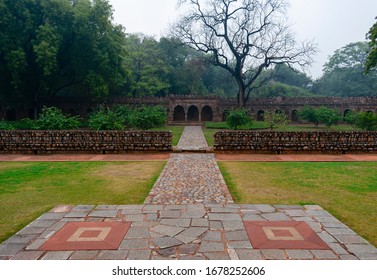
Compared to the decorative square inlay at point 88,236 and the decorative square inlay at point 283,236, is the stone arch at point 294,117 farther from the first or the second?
the decorative square inlay at point 88,236

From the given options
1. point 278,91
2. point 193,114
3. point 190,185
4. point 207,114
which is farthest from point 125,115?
point 278,91

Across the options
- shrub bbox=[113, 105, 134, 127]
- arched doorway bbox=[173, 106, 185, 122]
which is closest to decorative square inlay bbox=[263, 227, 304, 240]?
shrub bbox=[113, 105, 134, 127]

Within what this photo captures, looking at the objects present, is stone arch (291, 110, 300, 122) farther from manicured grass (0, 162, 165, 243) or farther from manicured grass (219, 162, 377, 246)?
manicured grass (0, 162, 165, 243)

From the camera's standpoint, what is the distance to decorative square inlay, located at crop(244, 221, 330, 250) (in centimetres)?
365

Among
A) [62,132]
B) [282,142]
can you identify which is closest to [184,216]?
[282,142]

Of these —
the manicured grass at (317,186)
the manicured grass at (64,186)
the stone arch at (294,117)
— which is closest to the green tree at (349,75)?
the stone arch at (294,117)

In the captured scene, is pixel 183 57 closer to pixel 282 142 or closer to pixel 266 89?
pixel 266 89

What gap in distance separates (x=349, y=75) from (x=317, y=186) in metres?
46.8

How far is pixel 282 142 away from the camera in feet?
38.6

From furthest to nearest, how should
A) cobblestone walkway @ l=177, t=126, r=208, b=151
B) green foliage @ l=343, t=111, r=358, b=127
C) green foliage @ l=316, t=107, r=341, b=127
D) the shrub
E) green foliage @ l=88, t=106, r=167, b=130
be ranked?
green foliage @ l=316, t=107, r=341, b=127, green foliage @ l=343, t=111, r=358, b=127, the shrub, green foliage @ l=88, t=106, r=167, b=130, cobblestone walkway @ l=177, t=126, r=208, b=151

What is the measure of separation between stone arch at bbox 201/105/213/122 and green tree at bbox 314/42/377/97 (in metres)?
25.3

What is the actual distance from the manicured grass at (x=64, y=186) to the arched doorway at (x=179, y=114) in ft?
85.4

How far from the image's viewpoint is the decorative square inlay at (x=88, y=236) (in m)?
3.62

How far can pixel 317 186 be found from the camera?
21.6 ft
